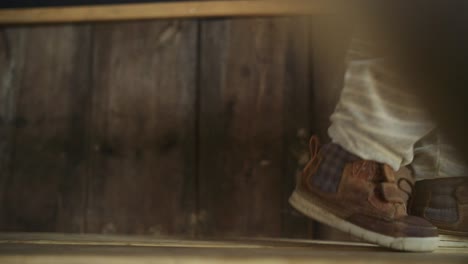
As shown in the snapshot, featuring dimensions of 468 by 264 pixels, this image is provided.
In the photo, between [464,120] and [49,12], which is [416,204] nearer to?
[464,120]

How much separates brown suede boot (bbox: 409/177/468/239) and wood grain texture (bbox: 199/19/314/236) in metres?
0.33

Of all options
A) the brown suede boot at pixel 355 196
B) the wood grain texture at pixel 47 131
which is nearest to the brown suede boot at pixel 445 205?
the brown suede boot at pixel 355 196

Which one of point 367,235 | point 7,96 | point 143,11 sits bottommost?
point 367,235

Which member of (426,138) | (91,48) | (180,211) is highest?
(91,48)

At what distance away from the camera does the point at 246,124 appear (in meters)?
1.01

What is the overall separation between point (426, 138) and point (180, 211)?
49cm

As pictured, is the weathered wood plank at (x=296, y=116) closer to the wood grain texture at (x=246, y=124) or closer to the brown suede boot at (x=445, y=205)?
the wood grain texture at (x=246, y=124)

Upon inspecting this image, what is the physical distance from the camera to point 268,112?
101cm

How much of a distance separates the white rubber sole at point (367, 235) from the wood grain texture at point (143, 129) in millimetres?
401

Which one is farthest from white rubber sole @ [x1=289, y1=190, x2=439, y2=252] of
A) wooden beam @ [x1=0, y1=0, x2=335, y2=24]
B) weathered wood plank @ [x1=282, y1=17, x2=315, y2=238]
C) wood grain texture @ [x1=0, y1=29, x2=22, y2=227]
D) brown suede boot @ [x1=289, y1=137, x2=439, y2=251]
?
wood grain texture @ [x1=0, y1=29, x2=22, y2=227]

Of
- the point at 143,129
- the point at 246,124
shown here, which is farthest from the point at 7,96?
the point at 246,124

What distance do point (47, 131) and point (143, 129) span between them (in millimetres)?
188

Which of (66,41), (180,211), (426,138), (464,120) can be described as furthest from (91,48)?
(464,120)

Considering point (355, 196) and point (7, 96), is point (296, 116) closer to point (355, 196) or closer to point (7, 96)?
point (355, 196)
